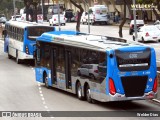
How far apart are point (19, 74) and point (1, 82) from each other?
409 centimetres

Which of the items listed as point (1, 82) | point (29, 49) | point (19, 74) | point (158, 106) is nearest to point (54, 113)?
point (158, 106)

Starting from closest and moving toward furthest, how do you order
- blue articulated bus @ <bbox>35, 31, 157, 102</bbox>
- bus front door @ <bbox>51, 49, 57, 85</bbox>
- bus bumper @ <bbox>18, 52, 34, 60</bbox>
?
blue articulated bus @ <bbox>35, 31, 157, 102</bbox>
bus front door @ <bbox>51, 49, 57, 85</bbox>
bus bumper @ <bbox>18, 52, 34, 60</bbox>

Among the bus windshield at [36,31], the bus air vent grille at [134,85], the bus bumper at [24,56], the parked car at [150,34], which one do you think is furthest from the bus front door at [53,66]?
the parked car at [150,34]

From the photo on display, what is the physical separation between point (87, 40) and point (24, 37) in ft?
57.0

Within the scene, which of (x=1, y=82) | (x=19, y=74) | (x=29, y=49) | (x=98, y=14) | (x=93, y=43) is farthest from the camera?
(x=98, y=14)

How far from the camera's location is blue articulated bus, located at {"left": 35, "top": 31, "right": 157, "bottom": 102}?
22.4 meters

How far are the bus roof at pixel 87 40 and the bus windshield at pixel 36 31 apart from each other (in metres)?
10.4

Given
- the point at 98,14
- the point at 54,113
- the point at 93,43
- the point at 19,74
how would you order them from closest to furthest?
1. the point at 54,113
2. the point at 93,43
3. the point at 19,74
4. the point at 98,14

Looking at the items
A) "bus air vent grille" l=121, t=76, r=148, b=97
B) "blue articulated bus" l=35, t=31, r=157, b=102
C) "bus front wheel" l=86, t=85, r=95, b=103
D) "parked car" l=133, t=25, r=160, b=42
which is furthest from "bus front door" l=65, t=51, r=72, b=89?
"parked car" l=133, t=25, r=160, b=42

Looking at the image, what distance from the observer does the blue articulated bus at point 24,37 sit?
41.4 meters

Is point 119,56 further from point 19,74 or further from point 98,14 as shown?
point 98,14

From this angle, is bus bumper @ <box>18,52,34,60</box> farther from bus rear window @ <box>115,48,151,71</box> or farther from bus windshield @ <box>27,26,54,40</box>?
bus rear window @ <box>115,48,151,71</box>

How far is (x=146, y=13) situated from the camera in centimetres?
9488

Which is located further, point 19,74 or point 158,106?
point 19,74
